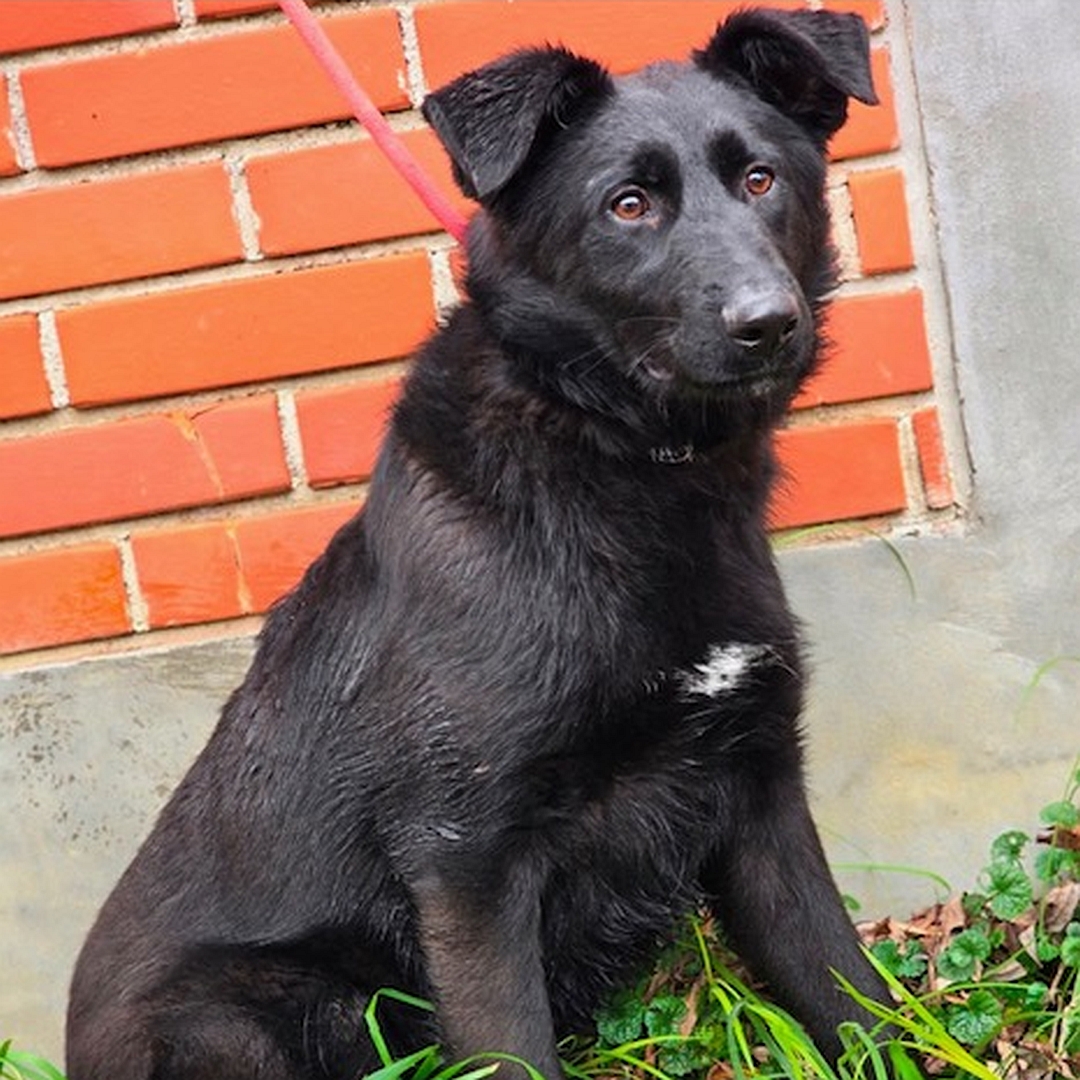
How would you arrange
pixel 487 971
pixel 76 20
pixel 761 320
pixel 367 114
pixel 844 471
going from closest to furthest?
pixel 761 320 → pixel 487 971 → pixel 367 114 → pixel 76 20 → pixel 844 471

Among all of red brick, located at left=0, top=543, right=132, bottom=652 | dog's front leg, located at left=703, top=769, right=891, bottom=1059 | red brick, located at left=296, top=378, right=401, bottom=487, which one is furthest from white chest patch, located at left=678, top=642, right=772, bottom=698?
red brick, located at left=0, top=543, right=132, bottom=652

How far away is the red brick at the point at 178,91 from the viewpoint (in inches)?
136

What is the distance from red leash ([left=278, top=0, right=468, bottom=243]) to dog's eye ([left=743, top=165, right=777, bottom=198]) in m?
0.43

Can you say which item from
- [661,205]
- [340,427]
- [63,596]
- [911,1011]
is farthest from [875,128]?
[63,596]

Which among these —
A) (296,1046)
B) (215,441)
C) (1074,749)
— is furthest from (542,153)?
(1074,749)

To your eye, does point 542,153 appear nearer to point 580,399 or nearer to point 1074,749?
point 580,399

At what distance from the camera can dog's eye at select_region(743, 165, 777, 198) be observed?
2.82 m

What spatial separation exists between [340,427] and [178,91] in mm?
599

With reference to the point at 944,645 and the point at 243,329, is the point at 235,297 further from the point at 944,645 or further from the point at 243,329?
the point at 944,645

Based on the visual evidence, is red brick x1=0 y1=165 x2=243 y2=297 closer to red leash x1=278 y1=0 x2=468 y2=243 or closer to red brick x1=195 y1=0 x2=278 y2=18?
red brick x1=195 y1=0 x2=278 y2=18

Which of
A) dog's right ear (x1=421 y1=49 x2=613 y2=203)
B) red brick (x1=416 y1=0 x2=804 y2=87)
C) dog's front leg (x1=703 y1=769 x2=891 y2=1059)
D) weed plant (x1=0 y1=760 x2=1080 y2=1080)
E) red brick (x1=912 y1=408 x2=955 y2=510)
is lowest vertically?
weed plant (x1=0 y1=760 x2=1080 y2=1080)

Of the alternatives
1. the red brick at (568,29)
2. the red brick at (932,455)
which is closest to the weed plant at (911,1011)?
the red brick at (932,455)

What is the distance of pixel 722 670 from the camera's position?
2.82 meters

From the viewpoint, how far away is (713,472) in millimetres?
2918
